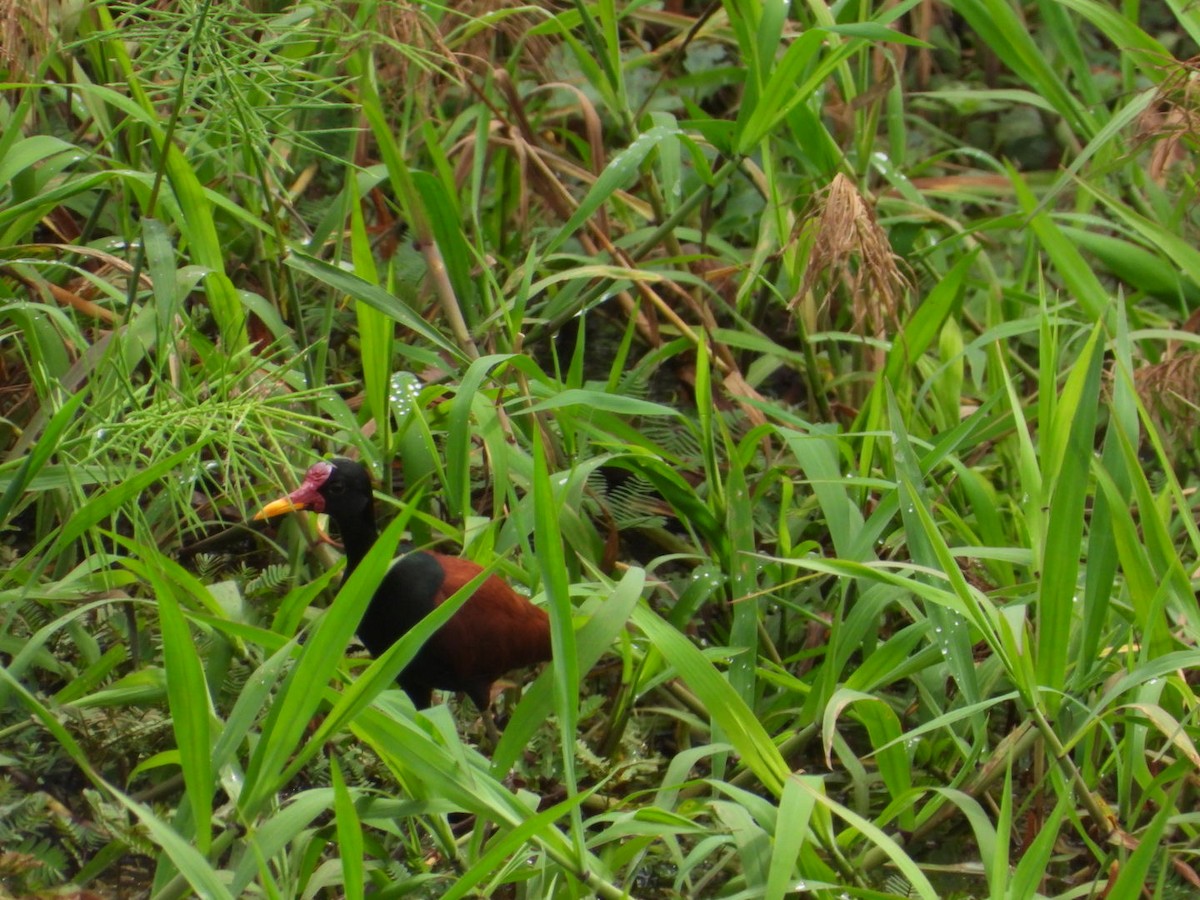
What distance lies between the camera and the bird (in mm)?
2320

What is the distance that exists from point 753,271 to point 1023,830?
3.47 feet

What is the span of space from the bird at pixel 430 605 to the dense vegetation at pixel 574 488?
0.06 metres

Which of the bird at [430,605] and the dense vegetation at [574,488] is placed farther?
the bird at [430,605]

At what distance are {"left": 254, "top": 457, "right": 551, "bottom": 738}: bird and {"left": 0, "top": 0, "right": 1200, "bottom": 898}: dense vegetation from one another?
57 millimetres

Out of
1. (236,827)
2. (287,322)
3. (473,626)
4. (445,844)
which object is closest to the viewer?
(236,827)

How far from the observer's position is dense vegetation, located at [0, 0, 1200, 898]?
6.10 feet

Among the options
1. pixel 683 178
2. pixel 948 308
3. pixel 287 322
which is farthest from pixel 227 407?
pixel 683 178

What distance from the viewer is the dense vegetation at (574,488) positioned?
1860mm

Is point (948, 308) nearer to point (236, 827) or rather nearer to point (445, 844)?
point (445, 844)

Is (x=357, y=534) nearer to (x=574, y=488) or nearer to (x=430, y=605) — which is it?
(x=430, y=605)

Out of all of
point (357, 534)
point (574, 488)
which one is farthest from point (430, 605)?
point (574, 488)

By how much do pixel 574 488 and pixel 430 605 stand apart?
1.01 ft

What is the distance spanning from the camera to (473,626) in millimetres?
2342

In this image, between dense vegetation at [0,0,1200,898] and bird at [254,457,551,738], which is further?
bird at [254,457,551,738]
